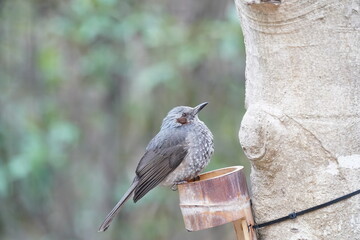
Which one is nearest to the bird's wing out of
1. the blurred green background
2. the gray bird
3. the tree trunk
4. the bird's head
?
the gray bird

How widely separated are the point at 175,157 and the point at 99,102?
350 cm

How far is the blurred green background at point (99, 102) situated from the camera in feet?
18.6

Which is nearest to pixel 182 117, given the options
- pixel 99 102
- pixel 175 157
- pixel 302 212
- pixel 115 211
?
pixel 175 157

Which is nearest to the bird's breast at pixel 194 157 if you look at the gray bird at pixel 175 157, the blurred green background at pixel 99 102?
the gray bird at pixel 175 157

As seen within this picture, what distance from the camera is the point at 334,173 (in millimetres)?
2211

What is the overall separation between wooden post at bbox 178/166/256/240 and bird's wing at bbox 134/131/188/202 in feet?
3.39

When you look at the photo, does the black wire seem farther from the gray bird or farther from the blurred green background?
the blurred green background

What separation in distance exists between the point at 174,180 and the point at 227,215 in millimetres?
1170

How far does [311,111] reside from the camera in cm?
220

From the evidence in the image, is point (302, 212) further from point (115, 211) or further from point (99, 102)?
point (99, 102)

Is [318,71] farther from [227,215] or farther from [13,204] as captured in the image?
[13,204]

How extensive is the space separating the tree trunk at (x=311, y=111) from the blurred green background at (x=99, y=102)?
3.21 metres

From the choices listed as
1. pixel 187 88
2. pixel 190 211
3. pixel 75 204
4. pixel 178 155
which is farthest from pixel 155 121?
pixel 190 211

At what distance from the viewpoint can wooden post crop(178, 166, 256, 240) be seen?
2.28 meters
